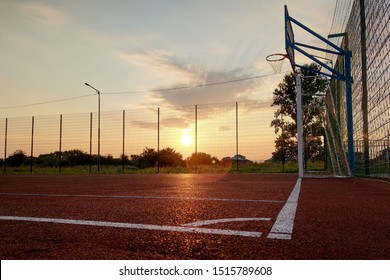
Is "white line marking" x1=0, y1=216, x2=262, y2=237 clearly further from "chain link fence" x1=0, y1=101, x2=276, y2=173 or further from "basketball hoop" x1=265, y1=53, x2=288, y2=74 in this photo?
"chain link fence" x1=0, y1=101, x2=276, y2=173

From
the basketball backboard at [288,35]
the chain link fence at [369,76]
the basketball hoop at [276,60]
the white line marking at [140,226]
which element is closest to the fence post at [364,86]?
the chain link fence at [369,76]

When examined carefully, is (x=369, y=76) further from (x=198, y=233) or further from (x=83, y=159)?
(x=83, y=159)

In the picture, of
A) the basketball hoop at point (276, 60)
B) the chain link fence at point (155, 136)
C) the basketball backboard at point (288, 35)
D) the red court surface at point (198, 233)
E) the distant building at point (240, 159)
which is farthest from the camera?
the distant building at point (240, 159)

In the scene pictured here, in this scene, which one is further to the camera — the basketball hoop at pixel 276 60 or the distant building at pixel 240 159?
the distant building at pixel 240 159

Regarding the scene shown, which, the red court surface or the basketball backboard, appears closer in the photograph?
the red court surface

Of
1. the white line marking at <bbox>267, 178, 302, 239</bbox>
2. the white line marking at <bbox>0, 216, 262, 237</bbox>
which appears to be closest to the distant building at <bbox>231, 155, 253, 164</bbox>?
the white line marking at <bbox>267, 178, 302, 239</bbox>

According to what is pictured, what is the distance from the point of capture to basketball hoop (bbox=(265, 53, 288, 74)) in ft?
37.1

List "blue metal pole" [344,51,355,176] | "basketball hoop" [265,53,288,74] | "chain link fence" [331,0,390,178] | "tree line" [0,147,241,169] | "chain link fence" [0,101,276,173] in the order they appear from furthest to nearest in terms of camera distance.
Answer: "tree line" [0,147,241,169], "chain link fence" [0,101,276,173], "basketball hoop" [265,53,288,74], "blue metal pole" [344,51,355,176], "chain link fence" [331,0,390,178]

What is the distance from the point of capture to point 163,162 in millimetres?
29781

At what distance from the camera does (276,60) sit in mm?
11406

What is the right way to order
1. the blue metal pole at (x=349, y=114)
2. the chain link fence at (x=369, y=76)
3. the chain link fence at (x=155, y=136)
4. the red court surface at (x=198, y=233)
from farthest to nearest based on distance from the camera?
1. the chain link fence at (x=155, y=136)
2. the blue metal pole at (x=349, y=114)
3. the chain link fence at (x=369, y=76)
4. the red court surface at (x=198, y=233)

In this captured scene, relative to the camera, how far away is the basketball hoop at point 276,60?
11.3 metres

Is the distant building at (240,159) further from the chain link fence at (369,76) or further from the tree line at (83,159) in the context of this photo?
the chain link fence at (369,76)

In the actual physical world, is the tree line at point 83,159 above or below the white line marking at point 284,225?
above
